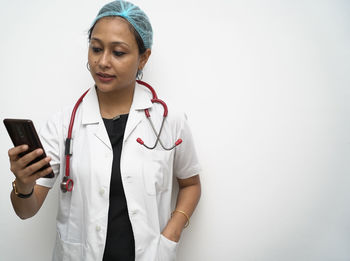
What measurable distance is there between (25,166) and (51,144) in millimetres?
254

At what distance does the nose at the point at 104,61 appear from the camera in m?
0.99

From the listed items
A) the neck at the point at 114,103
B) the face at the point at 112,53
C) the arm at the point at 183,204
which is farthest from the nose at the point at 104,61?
the arm at the point at 183,204

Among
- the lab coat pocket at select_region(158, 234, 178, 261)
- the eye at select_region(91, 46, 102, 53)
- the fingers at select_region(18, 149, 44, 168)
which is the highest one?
the eye at select_region(91, 46, 102, 53)

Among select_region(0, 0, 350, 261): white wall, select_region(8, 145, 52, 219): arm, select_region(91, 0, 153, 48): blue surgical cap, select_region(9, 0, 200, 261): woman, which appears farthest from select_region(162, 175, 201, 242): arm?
select_region(91, 0, 153, 48): blue surgical cap

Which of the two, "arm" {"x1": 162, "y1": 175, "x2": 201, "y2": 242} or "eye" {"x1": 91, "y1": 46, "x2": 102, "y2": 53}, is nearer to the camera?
"eye" {"x1": 91, "y1": 46, "x2": 102, "y2": 53}

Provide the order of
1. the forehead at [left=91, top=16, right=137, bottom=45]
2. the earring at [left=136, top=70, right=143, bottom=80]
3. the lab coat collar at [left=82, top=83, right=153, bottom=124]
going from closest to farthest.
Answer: the forehead at [left=91, top=16, right=137, bottom=45] → the lab coat collar at [left=82, top=83, right=153, bottom=124] → the earring at [left=136, top=70, right=143, bottom=80]

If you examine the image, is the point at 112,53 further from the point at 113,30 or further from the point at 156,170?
the point at 156,170

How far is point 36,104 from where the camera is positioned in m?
1.34

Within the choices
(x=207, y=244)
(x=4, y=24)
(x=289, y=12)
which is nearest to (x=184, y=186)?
(x=207, y=244)

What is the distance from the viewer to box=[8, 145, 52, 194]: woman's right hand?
0.80 metres

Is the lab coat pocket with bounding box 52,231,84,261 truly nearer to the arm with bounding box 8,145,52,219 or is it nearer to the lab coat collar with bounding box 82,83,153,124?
the arm with bounding box 8,145,52,219

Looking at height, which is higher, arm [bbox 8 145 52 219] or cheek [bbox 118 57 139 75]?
cheek [bbox 118 57 139 75]

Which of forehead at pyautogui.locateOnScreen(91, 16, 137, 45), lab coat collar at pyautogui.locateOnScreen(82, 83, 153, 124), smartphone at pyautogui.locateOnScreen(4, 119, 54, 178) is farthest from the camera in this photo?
lab coat collar at pyautogui.locateOnScreen(82, 83, 153, 124)

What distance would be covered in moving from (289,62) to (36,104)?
55.9 inches
